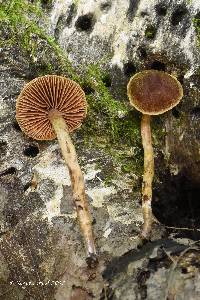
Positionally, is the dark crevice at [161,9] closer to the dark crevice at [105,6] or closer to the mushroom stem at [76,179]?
the dark crevice at [105,6]

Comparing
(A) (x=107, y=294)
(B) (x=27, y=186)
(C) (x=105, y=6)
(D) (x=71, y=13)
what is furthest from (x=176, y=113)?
(A) (x=107, y=294)

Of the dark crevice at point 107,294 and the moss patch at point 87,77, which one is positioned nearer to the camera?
the dark crevice at point 107,294

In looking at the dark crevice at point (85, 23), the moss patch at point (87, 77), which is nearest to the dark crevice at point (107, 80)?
the moss patch at point (87, 77)

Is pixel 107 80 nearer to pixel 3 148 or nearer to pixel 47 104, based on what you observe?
pixel 47 104

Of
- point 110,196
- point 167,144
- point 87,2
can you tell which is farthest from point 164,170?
point 87,2

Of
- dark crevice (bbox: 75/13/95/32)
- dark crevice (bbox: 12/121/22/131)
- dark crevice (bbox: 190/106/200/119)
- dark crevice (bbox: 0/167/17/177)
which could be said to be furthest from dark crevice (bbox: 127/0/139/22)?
dark crevice (bbox: 0/167/17/177)

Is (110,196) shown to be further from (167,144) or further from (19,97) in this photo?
(19,97)
